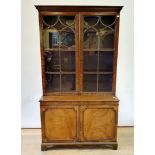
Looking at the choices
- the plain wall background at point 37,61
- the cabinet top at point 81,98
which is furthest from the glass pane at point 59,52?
Result: the plain wall background at point 37,61

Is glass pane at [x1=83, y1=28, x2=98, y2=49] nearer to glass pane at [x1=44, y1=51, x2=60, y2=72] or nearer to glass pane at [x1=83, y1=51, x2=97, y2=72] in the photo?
glass pane at [x1=83, y1=51, x2=97, y2=72]

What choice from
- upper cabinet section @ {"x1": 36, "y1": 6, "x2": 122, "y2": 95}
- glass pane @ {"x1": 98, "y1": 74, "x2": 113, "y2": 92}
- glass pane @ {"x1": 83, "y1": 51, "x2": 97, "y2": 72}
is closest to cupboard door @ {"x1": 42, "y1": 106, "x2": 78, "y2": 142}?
upper cabinet section @ {"x1": 36, "y1": 6, "x2": 122, "y2": 95}

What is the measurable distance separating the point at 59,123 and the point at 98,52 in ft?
3.82

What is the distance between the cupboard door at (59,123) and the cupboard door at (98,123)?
Answer: 0.42 ft

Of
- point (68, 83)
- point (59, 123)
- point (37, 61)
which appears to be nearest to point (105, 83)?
point (68, 83)

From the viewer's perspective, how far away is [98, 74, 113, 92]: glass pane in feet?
9.46

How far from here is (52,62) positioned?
112 inches

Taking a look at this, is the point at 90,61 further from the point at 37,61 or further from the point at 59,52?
the point at 37,61

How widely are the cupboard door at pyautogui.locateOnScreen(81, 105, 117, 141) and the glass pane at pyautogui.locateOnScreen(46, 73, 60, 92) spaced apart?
0.49 metres

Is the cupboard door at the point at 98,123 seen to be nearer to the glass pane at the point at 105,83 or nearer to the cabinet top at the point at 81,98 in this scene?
the cabinet top at the point at 81,98

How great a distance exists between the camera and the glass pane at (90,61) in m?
2.83
